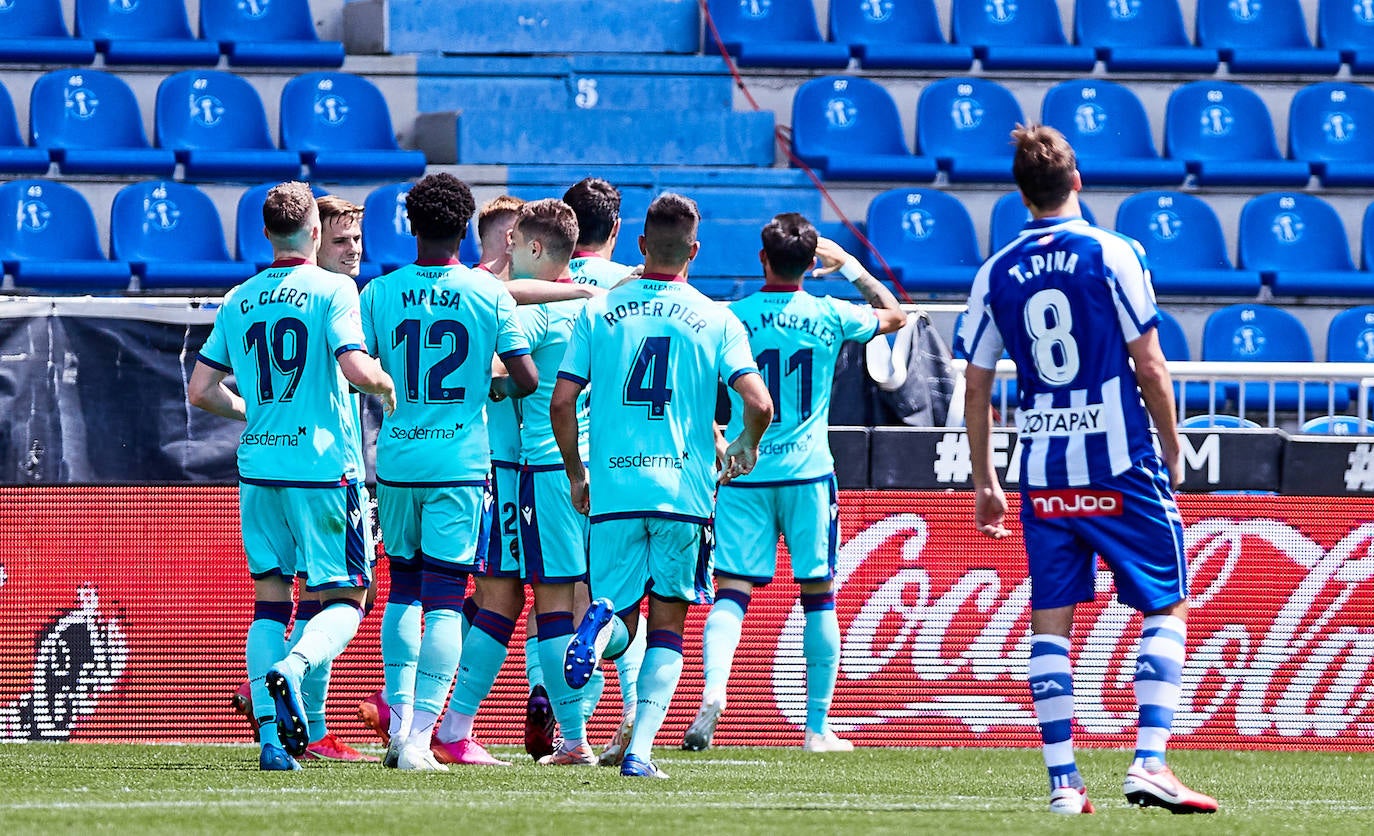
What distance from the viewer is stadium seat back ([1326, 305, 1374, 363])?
13.7 m

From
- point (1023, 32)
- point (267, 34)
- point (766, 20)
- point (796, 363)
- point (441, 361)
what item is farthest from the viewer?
point (1023, 32)

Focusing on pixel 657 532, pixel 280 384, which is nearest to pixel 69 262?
pixel 280 384

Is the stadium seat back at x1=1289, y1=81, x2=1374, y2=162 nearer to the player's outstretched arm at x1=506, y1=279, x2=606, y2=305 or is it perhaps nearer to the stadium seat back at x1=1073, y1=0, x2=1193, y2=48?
the stadium seat back at x1=1073, y1=0, x2=1193, y2=48

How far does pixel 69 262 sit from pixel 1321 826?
376 inches

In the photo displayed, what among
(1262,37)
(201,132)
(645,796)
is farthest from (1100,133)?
(645,796)

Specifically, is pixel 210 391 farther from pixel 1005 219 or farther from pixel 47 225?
pixel 1005 219

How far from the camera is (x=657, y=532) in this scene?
6445 mm

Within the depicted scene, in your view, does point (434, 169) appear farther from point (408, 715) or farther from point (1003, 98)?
point (408, 715)

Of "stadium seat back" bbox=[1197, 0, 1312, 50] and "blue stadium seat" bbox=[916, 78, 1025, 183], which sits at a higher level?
"stadium seat back" bbox=[1197, 0, 1312, 50]

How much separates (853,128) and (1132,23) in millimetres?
2799

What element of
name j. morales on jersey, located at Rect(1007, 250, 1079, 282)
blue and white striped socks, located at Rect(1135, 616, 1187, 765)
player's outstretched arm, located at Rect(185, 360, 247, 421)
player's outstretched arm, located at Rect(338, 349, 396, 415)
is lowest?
blue and white striped socks, located at Rect(1135, 616, 1187, 765)

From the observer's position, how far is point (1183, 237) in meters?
14.4

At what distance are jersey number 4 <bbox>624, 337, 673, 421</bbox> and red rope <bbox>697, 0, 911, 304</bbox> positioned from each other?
7188mm

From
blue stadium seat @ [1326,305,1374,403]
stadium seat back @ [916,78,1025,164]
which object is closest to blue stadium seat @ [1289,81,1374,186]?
blue stadium seat @ [1326,305,1374,403]
